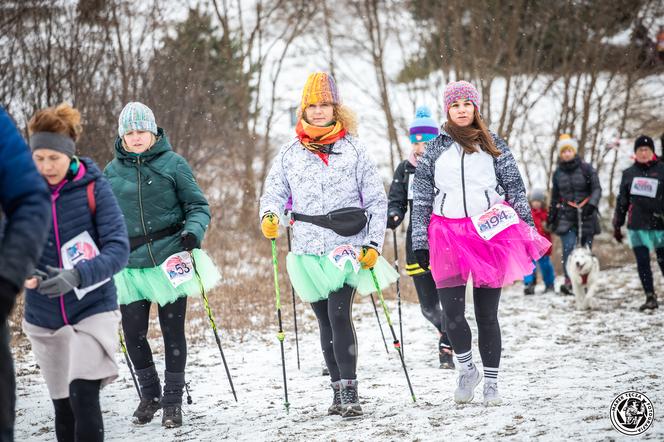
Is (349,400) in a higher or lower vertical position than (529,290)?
higher

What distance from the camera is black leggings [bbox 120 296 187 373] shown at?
4859mm

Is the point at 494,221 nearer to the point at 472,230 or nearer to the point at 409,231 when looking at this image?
the point at 472,230

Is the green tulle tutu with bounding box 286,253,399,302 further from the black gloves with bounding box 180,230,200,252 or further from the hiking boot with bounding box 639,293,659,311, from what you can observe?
the hiking boot with bounding box 639,293,659,311

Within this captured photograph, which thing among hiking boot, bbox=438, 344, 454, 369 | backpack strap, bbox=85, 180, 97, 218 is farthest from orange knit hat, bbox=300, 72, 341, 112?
hiking boot, bbox=438, 344, 454, 369

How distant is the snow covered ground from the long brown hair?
1665 millimetres

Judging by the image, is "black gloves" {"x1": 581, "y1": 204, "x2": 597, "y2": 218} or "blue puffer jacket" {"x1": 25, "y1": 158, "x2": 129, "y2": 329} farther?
"black gloves" {"x1": 581, "y1": 204, "x2": 597, "y2": 218}

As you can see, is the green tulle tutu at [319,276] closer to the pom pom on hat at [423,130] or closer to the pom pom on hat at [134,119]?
the pom pom on hat at [134,119]

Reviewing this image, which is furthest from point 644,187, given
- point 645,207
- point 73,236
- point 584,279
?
point 73,236

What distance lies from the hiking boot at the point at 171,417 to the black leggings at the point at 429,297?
7.95ft

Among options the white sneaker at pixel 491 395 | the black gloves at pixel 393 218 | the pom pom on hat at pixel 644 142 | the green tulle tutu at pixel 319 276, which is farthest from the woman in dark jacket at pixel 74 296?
the pom pom on hat at pixel 644 142

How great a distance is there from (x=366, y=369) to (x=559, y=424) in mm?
2670

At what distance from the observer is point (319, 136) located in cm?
486

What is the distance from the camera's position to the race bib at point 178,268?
190 inches

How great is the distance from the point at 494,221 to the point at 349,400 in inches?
59.4
